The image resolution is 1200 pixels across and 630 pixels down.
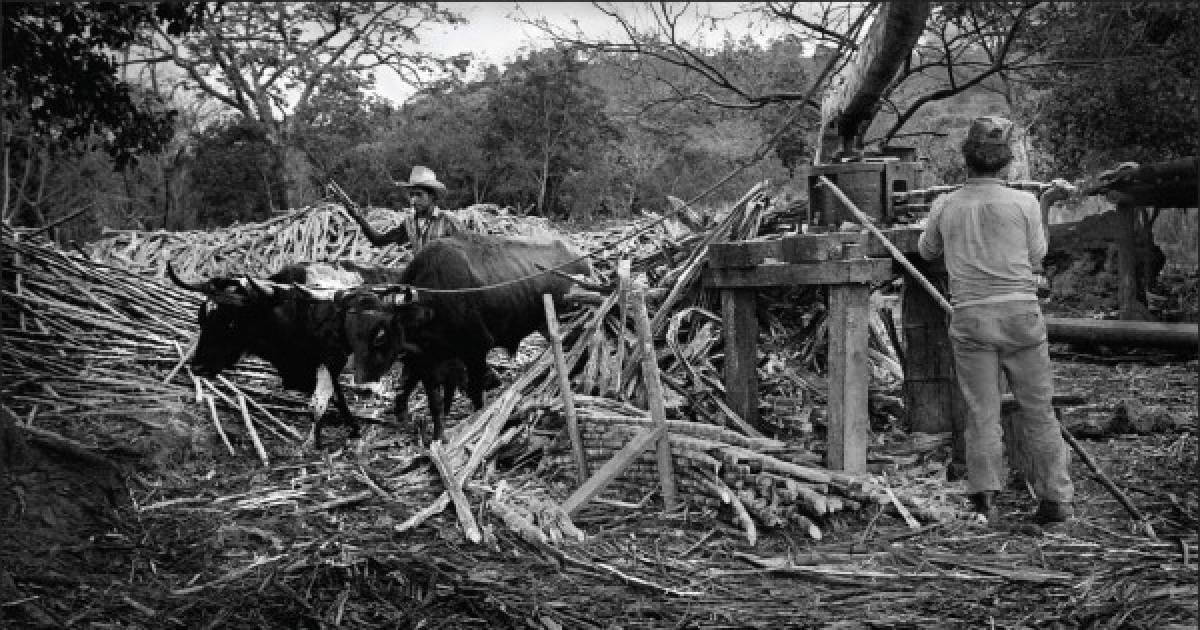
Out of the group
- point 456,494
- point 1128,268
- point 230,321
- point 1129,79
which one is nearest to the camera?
point 456,494

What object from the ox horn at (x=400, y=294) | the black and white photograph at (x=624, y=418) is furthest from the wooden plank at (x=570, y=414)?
the ox horn at (x=400, y=294)

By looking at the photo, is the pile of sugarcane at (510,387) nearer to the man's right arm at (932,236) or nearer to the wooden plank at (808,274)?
the wooden plank at (808,274)

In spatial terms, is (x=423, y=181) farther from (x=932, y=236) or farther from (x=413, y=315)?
(x=932, y=236)

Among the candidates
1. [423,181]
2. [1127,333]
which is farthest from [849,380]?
[423,181]

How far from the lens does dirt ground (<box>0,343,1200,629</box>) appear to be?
4.39 metres

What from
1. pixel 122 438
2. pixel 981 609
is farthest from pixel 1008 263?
pixel 122 438

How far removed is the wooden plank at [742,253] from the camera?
6.47 metres

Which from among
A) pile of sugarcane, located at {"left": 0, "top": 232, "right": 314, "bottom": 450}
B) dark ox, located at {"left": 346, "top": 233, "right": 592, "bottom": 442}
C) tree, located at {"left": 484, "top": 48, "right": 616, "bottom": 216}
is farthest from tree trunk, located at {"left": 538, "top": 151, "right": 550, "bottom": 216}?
pile of sugarcane, located at {"left": 0, "top": 232, "right": 314, "bottom": 450}

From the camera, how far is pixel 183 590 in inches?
187

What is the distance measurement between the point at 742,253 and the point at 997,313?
5.88 ft

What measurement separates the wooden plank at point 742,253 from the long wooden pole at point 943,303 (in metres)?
0.46

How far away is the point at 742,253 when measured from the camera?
6.63 meters

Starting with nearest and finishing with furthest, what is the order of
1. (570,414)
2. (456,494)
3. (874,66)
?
1. (874,66)
2. (456,494)
3. (570,414)

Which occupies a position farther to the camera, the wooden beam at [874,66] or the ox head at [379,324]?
the ox head at [379,324]
